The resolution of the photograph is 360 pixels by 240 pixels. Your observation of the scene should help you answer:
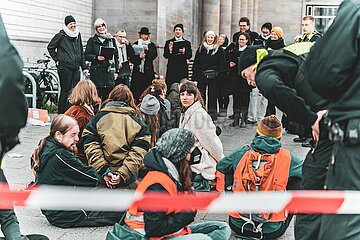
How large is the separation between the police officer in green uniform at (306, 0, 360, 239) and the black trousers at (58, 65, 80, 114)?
9.94m

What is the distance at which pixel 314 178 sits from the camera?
4684 mm

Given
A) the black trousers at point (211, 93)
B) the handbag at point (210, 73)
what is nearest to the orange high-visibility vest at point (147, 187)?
the handbag at point (210, 73)

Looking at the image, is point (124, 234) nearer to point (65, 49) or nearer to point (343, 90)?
point (343, 90)

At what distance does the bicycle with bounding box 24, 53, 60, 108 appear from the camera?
15.7 metres

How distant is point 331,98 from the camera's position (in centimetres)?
387

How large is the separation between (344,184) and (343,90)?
0.47 metres

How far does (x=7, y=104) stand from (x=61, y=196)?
A: 1.05 m

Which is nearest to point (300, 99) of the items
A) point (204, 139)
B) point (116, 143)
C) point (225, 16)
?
point (116, 143)

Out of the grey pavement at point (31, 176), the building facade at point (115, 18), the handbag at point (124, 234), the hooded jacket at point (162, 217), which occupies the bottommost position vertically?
the grey pavement at point (31, 176)

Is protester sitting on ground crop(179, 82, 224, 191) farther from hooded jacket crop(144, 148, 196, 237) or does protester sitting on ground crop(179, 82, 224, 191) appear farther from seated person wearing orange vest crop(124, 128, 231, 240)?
hooded jacket crop(144, 148, 196, 237)

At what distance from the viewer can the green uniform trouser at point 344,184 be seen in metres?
3.69

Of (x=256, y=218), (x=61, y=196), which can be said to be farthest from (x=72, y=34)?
(x=61, y=196)

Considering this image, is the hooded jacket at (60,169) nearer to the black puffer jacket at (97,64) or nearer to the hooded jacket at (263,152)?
the hooded jacket at (263,152)

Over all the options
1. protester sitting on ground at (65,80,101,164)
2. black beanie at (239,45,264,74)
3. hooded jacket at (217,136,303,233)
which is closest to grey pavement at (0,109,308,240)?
hooded jacket at (217,136,303,233)
